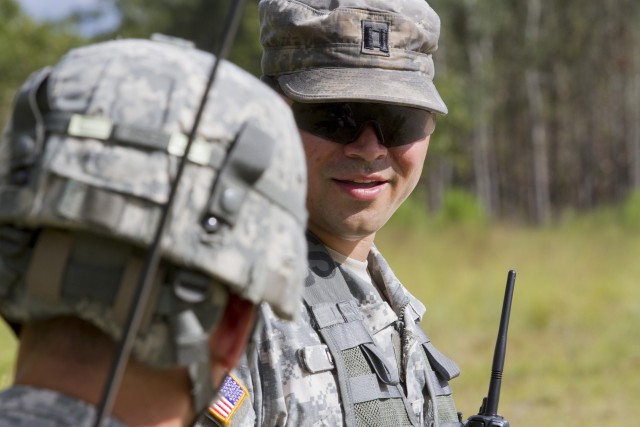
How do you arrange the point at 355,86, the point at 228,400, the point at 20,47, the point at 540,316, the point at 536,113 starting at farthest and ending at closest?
the point at 536,113 → the point at 20,47 → the point at 540,316 → the point at 355,86 → the point at 228,400

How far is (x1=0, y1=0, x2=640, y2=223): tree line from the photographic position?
3219 centimetres

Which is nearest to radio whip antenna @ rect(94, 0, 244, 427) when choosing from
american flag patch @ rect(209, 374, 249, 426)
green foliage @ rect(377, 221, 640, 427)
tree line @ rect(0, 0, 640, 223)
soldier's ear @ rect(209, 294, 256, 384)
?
soldier's ear @ rect(209, 294, 256, 384)

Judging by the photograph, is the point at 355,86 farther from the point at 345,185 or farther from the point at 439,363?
the point at 439,363

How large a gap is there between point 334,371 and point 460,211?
72.8ft

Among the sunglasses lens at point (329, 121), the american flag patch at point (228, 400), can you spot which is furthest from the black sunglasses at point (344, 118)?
the american flag patch at point (228, 400)

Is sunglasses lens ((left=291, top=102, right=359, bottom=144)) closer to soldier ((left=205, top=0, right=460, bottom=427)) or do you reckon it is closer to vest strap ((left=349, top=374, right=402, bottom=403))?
soldier ((left=205, top=0, right=460, bottom=427))

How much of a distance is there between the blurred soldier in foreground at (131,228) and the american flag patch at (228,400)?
2.20 ft

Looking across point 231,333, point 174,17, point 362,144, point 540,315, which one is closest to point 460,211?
point 540,315

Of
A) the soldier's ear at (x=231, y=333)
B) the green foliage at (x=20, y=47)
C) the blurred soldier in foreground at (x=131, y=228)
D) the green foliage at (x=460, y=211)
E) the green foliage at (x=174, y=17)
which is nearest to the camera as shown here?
the blurred soldier in foreground at (x=131, y=228)

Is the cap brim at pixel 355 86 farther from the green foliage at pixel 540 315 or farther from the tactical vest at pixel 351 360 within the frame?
the green foliage at pixel 540 315

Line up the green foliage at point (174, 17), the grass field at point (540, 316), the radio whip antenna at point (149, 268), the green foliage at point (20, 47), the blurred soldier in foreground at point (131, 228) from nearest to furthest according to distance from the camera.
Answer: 1. the radio whip antenna at point (149, 268)
2. the blurred soldier in foreground at point (131, 228)
3. the grass field at point (540, 316)
4. the green foliage at point (20, 47)
5. the green foliage at point (174, 17)

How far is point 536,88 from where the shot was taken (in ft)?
112

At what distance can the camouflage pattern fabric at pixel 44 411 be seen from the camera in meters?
1.31

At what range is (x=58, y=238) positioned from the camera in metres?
1.37
